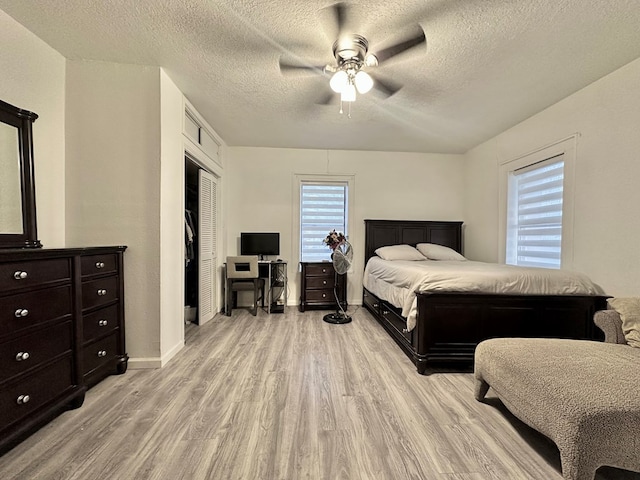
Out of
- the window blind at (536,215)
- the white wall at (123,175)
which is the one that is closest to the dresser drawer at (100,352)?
the white wall at (123,175)

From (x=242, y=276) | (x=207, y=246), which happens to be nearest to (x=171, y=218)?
(x=207, y=246)

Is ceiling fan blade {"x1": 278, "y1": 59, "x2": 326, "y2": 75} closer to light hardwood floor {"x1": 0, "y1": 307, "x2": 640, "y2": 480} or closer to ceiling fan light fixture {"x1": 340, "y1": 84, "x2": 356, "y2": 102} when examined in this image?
ceiling fan light fixture {"x1": 340, "y1": 84, "x2": 356, "y2": 102}

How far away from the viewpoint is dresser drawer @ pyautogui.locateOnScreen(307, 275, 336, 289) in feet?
13.8

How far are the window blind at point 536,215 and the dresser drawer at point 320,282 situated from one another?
2.35 meters

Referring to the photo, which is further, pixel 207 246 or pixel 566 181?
pixel 207 246

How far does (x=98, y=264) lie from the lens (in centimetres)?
202

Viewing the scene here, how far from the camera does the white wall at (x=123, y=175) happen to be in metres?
2.27

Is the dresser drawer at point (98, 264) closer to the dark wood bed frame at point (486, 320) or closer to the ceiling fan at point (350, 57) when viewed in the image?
the ceiling fan at point (350, 57)

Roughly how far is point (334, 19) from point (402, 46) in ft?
1.50

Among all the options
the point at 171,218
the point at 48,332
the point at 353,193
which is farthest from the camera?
the point at 353,193

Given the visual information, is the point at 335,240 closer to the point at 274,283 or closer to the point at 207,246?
the point at 274,283

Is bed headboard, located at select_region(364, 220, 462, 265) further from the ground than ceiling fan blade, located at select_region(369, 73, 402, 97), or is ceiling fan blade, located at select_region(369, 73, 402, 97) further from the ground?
ceiling fan blade, located at select_region(369, 73, 402, 97)

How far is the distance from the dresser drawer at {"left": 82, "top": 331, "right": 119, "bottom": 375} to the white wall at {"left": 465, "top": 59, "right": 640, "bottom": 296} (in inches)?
159

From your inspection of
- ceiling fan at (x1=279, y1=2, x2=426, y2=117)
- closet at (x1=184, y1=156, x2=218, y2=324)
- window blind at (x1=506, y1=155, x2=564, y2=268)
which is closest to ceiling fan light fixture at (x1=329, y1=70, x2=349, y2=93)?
ceiling fan at (x1=279, y1=2, x2=426, y2=117)
